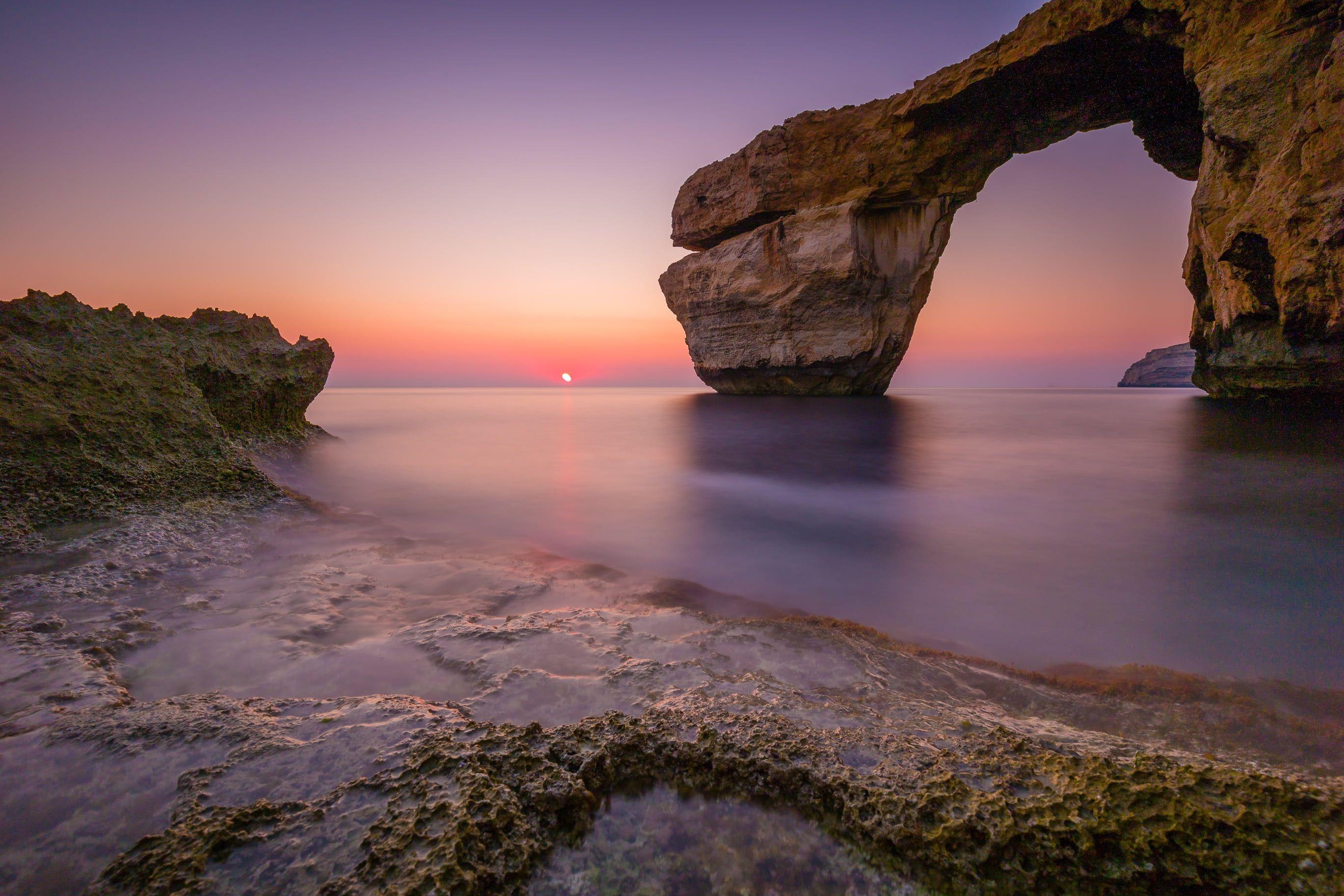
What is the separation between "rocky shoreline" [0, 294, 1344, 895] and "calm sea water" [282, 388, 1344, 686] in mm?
501

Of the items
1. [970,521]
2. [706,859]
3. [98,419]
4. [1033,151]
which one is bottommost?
[970,521]

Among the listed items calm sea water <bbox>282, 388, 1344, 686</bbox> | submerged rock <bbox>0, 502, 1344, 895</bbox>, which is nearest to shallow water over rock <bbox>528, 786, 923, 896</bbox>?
submerged rock <bbox>0, 502, 1344, 895</bbox>

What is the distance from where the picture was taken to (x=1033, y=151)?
15008mm

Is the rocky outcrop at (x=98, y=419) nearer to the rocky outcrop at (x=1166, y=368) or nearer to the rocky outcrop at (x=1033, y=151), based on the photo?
the rocky outcrop at (x=1033, y=151)

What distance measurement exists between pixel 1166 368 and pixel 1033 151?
207ft

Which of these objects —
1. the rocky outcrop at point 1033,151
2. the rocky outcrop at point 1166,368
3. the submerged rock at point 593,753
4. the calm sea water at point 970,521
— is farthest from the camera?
the rocky outcrop at point 1166,368

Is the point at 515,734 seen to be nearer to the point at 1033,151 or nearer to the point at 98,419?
the point at 98,419

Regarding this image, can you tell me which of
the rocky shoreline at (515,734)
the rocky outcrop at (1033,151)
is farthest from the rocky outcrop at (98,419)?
the rocky outcrop at (1033,151)

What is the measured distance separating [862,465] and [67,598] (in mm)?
8918

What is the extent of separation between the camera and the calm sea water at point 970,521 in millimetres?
2996

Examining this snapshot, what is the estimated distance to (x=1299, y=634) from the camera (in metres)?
2.84

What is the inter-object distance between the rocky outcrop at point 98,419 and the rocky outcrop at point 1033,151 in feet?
42.0

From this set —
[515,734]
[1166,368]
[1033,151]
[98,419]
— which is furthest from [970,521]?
[1166,368]

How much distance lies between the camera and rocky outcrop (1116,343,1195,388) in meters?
56.2
